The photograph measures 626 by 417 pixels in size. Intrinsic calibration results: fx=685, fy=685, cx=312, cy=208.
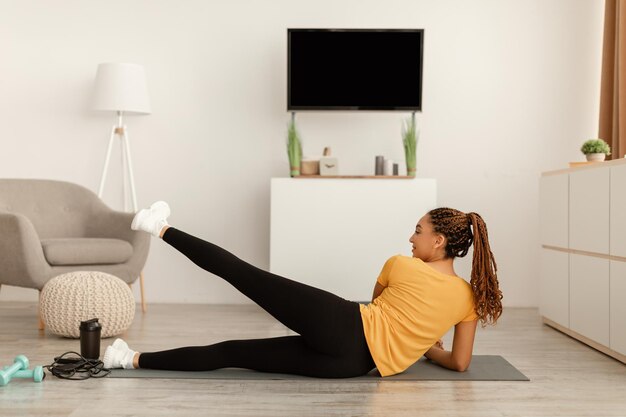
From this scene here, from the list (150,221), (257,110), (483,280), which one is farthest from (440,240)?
(257,110)

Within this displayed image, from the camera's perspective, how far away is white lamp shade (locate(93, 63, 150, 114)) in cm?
455

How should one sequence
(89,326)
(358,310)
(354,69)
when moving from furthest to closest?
(354,69), (89,326), (358,310)

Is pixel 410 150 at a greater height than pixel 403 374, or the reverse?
pixel 410 150

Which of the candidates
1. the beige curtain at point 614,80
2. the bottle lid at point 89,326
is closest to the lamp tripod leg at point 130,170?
the bottle lid at point 89,326

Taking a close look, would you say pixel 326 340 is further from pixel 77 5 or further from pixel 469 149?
pixel 77 5

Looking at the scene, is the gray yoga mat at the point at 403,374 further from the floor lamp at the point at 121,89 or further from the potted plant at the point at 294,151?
the floor lamp at the point at 121,89

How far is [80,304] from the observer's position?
3.28 meters

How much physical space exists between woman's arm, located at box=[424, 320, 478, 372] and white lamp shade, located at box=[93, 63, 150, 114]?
9.09 ft

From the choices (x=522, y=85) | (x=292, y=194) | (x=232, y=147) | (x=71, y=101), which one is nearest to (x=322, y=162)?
(x=292, y=194)

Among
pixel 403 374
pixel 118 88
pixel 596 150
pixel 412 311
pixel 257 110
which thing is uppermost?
pixel 118 88

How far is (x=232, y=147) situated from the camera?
Result: 491 centimetres

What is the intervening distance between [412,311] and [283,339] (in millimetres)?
493

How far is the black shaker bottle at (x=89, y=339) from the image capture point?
2659mm

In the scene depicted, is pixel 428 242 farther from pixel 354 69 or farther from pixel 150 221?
pixel 354 69
